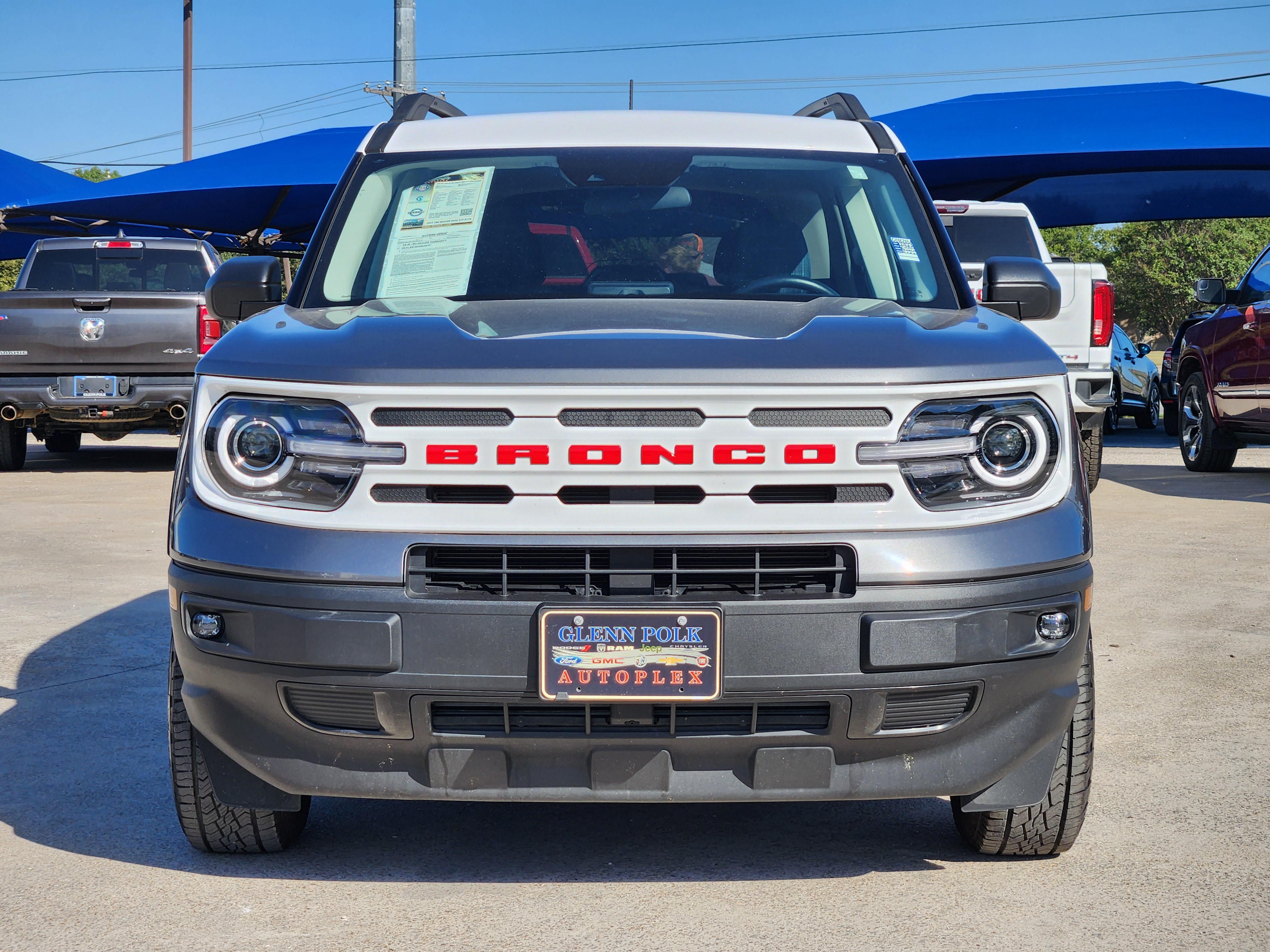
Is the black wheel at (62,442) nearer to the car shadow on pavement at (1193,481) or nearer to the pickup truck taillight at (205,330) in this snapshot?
the pickup truck taillight at (205,330)

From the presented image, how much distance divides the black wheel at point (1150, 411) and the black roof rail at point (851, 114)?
15.7 metres

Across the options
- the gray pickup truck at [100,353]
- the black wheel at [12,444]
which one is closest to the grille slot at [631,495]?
the gray pickup truck at [100,353]

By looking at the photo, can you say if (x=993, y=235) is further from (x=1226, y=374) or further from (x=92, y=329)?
(x=92, y=329)

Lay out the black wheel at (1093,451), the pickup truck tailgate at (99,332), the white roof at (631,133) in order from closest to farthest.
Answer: the white roof at (631,133) → the black wheel at (1093,451) → the pickup truck tailgate at (99,332)

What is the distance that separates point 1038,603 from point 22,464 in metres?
11.9

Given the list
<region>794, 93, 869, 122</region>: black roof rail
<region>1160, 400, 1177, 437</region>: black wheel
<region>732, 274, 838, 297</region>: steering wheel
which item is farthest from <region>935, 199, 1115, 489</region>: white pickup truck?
<region>1160, 400, 1177, 437</region>: black wheel

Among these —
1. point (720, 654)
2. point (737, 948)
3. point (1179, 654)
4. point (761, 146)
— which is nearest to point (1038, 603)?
point (720, 654)

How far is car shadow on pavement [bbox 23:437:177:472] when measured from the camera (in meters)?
13.2

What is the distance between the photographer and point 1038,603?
109 inches

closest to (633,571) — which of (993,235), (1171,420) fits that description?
(993,235)

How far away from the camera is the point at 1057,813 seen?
3.14 metres

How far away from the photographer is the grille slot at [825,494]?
2723 millimetres

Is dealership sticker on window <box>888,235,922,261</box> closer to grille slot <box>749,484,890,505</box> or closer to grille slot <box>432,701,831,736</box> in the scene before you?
grille slot <box>749,484,890,505</box>

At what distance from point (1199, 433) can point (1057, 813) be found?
10154 mm
